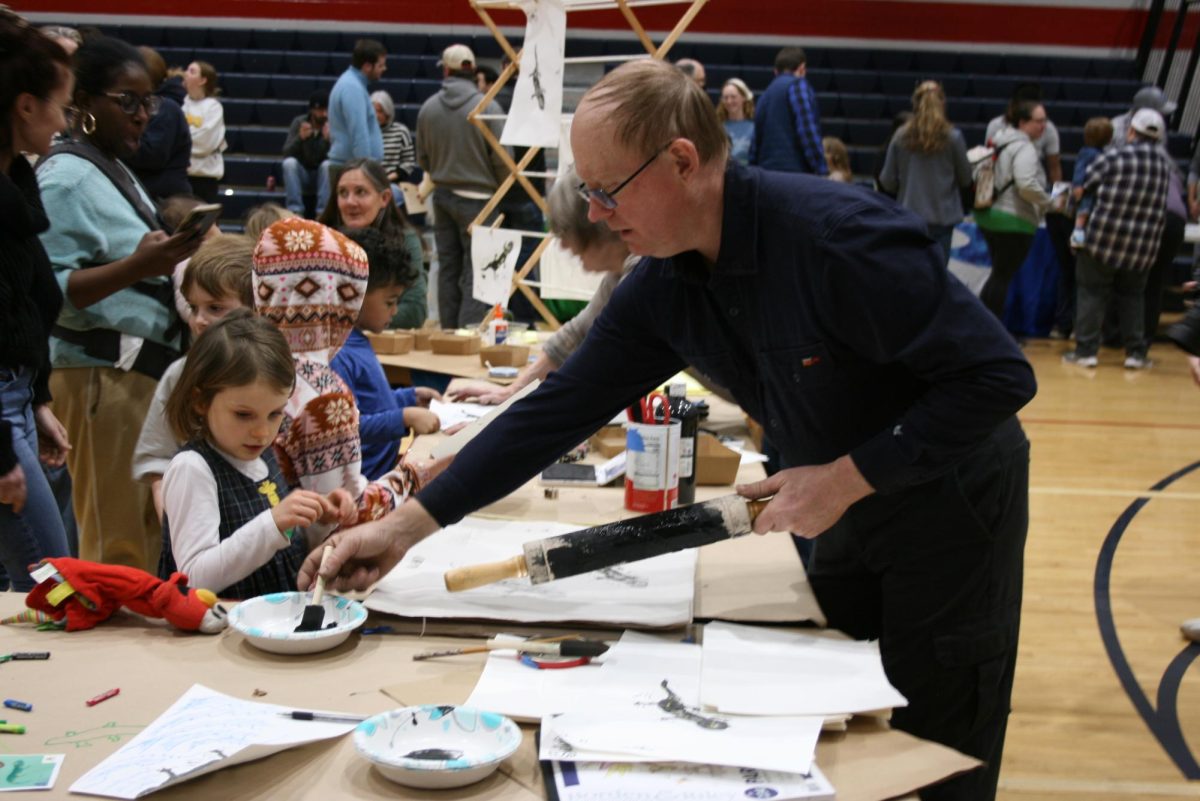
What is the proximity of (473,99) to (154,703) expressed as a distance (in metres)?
5.61

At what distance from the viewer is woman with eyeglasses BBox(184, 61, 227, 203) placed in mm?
8383

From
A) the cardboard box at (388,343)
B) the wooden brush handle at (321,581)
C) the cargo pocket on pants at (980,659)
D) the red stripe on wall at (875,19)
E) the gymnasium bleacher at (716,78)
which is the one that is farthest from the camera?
the red stripe on wall at (875,19)

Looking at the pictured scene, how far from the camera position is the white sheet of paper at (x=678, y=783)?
1214 millimetres

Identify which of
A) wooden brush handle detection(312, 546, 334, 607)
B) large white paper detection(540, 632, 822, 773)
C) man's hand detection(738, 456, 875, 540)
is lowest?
large white paper detection(540, 632, 822, 773)

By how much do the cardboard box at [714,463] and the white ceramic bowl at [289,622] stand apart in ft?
3.52

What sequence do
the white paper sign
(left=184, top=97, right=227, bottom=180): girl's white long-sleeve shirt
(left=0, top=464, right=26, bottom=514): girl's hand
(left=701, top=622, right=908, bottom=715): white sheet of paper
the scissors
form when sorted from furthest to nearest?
(left=184, top=97, right=227, bottom=180): girl's white long-sleeve shirt
the white paper sign
the scissors
(left=0, top=464, right=26, bottom=514): girl's hand
(left=701, top=622, right=908, bottom=715): white sheet of paper

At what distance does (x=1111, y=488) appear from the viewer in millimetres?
5332

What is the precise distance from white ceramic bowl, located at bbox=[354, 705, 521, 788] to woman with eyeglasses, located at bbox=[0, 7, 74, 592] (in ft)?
4.15

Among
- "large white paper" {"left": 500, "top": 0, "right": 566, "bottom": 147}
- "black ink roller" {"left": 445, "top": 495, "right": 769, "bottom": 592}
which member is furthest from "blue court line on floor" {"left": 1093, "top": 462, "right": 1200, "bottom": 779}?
"large white paper" {"left": 500, "top": 0, "right": 566, "bottom": 147}

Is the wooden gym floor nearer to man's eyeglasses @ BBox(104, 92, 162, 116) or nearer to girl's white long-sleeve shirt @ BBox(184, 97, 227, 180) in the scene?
man's eyeglasses @ BBox(104, 92, 162, 116)

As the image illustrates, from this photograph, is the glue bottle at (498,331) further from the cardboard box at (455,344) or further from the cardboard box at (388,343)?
the cardboard box at (388,343)

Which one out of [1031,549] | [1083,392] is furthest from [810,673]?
[1083,392]

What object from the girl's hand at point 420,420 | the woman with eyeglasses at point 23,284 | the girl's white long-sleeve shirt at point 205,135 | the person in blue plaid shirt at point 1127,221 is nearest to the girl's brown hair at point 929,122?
the person in blue plaid shirt at point 1127,221

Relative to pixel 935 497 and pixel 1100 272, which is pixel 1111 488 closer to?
pixel 1100 272
